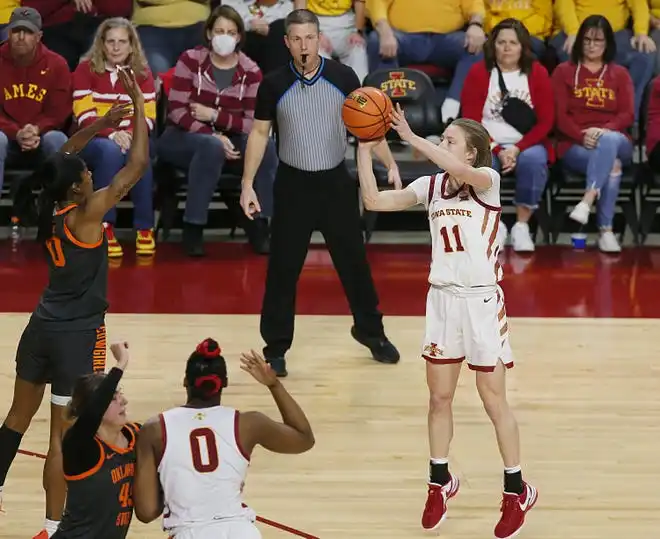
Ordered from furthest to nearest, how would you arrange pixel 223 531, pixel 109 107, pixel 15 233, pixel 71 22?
pixel 71 22 < pixel 15 233 < pixel 109 107 < pixel 223 531

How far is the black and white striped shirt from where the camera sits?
23.0 feet

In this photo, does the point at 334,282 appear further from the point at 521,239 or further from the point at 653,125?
the point at 653,125

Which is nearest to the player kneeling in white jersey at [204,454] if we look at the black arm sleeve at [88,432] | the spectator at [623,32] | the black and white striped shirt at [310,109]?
the black arm sleeve at [88,432]

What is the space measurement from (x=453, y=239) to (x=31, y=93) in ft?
19.2

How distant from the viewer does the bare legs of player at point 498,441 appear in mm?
5070

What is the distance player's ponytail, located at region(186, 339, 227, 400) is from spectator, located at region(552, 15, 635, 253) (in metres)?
6.58

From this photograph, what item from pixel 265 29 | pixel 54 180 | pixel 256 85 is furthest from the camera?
pixel 265 29

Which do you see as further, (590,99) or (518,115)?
(590,99)

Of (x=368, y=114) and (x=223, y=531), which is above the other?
(x=368, y=114)

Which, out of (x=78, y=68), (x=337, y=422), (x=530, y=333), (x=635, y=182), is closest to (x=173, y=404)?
(x=337, y=422)

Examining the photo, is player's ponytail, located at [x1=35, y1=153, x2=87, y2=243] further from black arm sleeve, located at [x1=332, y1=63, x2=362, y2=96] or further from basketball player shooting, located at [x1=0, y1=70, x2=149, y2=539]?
black arm sleeve, located at [x1=332, y1=63, x2=362, y2=96]

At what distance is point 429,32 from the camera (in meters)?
11.1

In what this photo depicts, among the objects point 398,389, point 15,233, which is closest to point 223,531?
point 398,389

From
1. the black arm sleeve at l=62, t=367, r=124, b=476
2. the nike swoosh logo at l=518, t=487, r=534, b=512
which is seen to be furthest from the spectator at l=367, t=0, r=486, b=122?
the black arm sleeve at l=62, t=367, r=124, b=476
